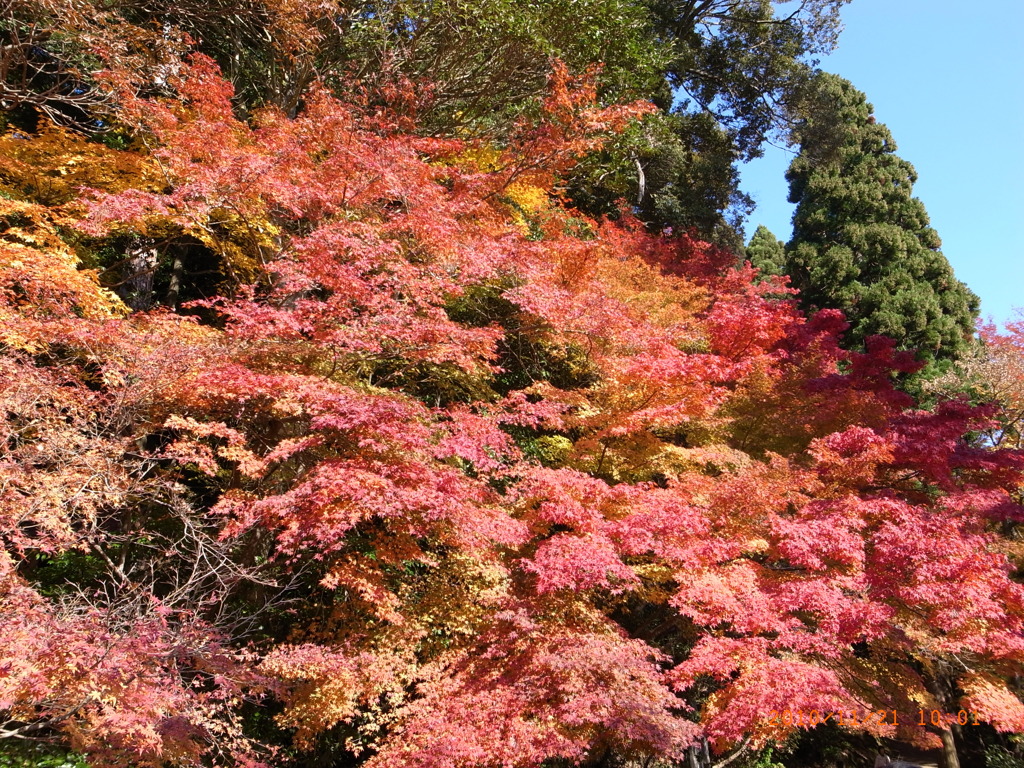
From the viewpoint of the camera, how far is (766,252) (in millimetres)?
27609

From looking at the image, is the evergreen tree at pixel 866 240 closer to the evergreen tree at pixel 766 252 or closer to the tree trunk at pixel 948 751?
the evergreen tree at pixel 766 252

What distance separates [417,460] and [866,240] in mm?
19843

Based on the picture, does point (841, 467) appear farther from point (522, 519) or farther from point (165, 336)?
point (165, 336)

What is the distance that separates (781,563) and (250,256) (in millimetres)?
11568

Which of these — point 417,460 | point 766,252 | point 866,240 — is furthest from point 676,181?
point 417,460

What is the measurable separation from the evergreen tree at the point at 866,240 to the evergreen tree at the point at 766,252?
2.65 meters

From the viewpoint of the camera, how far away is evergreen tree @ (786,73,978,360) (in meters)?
19.1

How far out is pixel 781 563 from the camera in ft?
32.6
